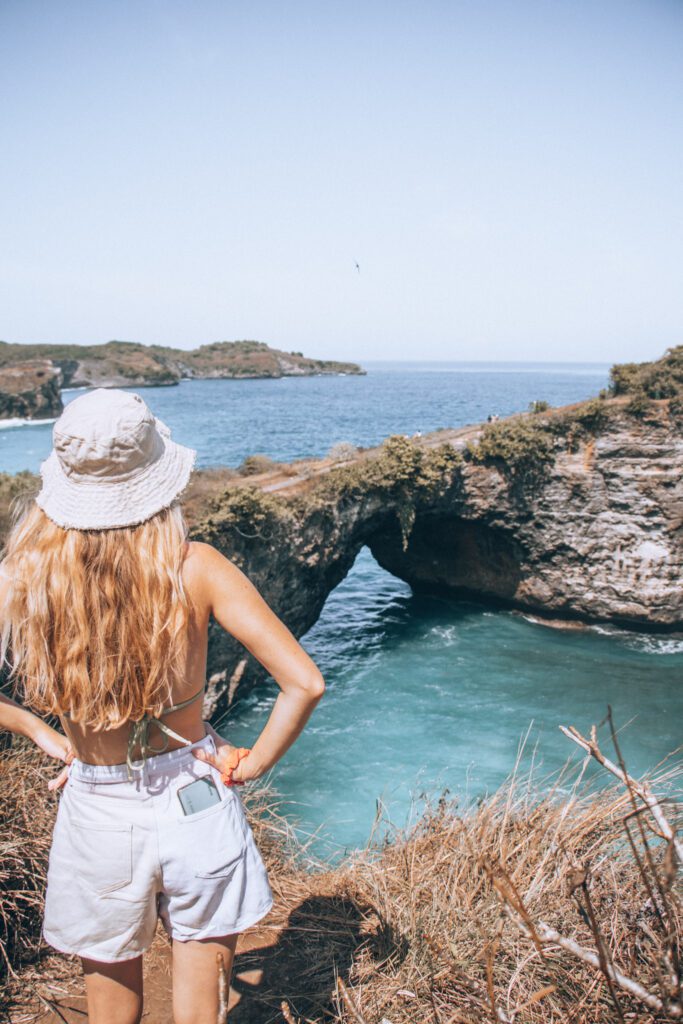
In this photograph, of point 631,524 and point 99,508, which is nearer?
point 99,508

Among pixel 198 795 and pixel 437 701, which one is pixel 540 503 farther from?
pixel 198 795

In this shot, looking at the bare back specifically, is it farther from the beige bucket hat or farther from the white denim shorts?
the beige bucket hat

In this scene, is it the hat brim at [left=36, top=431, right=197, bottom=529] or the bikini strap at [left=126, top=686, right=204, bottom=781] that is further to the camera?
the bikini strap at [left=126, top=686, right=204, bottom=781]

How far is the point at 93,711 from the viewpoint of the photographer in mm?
2037

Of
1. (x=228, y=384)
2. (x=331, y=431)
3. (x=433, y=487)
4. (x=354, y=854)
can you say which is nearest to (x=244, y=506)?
(x=433, y=487)

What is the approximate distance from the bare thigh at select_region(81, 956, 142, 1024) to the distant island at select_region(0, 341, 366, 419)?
9071 centimetres

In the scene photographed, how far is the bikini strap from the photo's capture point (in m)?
2.08

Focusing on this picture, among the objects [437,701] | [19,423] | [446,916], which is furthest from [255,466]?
[19,423]

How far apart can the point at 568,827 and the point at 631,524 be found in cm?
1768

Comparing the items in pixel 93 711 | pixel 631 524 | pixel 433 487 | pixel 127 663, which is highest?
pixel 127 663

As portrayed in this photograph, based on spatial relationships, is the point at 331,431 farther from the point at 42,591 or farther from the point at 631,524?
the point at 42,591

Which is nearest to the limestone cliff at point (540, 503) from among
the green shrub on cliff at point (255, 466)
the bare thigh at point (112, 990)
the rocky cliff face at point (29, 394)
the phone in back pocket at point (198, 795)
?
the green shrub on cliff at point (255, 466)

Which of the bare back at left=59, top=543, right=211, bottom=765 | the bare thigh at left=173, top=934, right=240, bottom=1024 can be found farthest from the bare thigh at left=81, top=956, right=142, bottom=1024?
the bare back at left=59, top=543, right=211, bottom=765

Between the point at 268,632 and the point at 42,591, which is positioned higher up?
the point at 42,591
